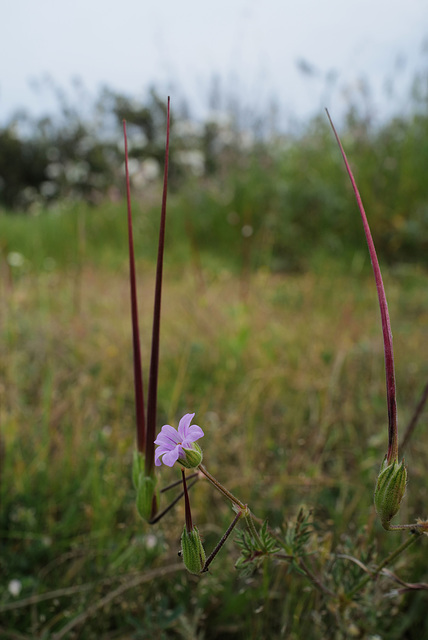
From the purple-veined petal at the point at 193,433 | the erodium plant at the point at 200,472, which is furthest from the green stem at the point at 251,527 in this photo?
the purple-veined petal at the point at 193,433

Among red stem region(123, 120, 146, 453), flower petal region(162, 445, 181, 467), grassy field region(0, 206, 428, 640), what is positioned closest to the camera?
flower petal region(162, 445, 181, 467)

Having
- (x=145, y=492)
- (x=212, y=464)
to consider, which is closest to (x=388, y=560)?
(x=145, y=492)

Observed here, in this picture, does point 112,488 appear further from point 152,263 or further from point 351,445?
point 152,263

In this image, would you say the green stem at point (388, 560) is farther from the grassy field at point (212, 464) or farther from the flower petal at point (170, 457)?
the flower petal at point (170, 457)

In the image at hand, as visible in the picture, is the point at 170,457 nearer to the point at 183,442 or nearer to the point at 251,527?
the point at 183,442

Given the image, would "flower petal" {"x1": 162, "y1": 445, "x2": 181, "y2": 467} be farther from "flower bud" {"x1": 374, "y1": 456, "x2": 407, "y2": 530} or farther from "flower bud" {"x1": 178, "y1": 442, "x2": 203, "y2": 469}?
"flower bud" {"x1": 374, "y1": 456, "x2": 407, "y2": 530}

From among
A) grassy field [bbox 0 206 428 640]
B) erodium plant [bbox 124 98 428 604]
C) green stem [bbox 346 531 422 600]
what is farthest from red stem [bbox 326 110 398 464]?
grassy field [bbox 0 206 428 640]

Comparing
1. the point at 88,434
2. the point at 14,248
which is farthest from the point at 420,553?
the point at 14,248
